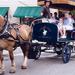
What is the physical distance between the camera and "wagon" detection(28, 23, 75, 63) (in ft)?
41.5

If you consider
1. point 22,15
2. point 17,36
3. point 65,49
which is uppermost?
point 17,36

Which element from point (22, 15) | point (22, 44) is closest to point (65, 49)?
point (22, 44)

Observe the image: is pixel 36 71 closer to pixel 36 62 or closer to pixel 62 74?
pixel 62 74

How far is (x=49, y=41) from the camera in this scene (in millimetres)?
12695

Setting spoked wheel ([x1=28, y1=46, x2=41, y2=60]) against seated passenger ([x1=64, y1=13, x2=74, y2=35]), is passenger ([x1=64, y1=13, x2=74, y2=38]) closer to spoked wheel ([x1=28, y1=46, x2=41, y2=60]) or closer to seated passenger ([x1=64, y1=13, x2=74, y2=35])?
seated passenger ([x1=64, y1=13, x2=74, y2=35])

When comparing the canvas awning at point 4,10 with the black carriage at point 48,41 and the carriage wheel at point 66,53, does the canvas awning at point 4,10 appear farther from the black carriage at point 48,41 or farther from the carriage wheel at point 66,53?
the carriage wheel at point 66,53

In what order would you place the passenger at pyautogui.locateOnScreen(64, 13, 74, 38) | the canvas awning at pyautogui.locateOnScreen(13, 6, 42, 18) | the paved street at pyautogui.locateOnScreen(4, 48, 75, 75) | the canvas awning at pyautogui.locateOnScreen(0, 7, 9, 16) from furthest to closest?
the canvas awning at pyautogui.locateOnScreen(0, 7, 9, 16) → the canvas awning at pyautogui.locateOnScreen(13, 6, 42, 18) → the passenger at pyautogui.locateOnScreen(64, 13, 74, 38) → the paved street at pyautogui.locateOnScreen(4, 48, 75, 75)

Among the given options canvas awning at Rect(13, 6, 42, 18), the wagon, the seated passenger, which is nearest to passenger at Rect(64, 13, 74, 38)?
the seated passenger

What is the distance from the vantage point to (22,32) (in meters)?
11.6

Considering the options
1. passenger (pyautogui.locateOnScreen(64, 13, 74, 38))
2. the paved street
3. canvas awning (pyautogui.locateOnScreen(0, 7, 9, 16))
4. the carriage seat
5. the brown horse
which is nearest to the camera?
the brown horse

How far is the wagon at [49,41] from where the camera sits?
12.7m

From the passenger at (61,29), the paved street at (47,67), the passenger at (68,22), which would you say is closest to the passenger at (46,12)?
Result: the passenger at (61,29)

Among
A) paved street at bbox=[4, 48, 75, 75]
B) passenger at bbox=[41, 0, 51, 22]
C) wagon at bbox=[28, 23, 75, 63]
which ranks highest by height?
passenger at bbox=[41, 0, 51, 22]

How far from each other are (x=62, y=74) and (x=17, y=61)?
118 inches
